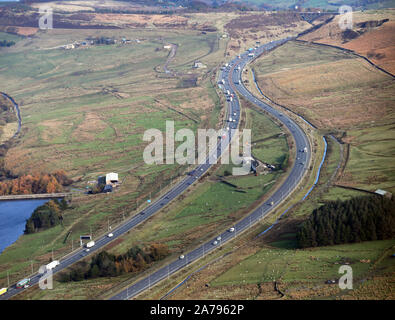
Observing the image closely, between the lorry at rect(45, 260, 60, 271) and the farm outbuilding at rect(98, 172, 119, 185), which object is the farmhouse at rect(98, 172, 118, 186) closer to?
the farm outbuilding at rect(98, 172, 119, 185)

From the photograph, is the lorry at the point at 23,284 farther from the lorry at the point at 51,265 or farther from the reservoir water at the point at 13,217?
the reservoir water at the point at 13,217

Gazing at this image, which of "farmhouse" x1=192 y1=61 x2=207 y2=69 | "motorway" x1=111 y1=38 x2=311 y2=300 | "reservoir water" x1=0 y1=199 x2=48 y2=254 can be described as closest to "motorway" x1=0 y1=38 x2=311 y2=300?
"motorway" x1=111 y1=38 x2=311 y2=300

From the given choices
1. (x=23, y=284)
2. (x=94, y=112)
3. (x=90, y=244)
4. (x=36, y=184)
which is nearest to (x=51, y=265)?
(x=23, y=284)

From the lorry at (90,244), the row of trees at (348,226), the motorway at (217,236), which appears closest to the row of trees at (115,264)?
the motorway at (217,236)

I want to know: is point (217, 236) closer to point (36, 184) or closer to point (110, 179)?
point (110, 179)

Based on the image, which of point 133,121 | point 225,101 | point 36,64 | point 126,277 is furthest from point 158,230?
point 36,64

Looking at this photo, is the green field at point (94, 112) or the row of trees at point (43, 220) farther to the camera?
the green field at point (94, 112)

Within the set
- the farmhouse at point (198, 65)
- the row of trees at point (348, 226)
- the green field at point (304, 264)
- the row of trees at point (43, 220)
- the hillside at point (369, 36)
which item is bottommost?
the row of trees at point (43, 220)
